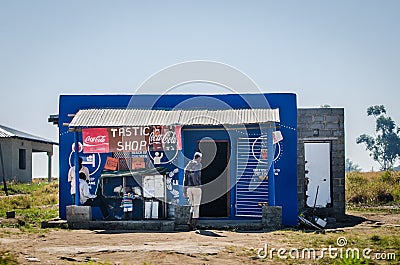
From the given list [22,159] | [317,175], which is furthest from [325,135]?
[22,159]

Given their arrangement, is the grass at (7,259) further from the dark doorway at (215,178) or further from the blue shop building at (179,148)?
the dark doorway at (215,178)

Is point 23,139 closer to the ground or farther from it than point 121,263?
farther from it

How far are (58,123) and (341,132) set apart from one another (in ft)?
28.7

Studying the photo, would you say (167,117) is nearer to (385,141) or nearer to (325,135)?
(325,135)

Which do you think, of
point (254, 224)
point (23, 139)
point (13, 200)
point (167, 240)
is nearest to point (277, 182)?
point (254, 224)

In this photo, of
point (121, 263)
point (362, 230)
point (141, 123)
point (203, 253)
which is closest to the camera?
point (121, 263)

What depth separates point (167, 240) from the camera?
1441 centimetres

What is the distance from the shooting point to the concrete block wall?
71.4ft

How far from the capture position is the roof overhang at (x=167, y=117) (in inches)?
711

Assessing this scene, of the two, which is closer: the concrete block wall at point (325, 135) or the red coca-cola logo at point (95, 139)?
the red coca-cola logo at point (95, 139)

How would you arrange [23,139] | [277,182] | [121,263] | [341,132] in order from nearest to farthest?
[121,263] → [277,182] → [341,132] → [23,139]

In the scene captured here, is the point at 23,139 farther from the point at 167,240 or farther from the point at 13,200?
the point at 167,240

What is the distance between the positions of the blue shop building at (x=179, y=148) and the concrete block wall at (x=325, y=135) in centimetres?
243

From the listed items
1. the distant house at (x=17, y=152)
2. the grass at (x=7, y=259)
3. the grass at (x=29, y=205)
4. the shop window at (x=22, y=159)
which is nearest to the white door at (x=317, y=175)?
the grass at (x=29, y=205)
